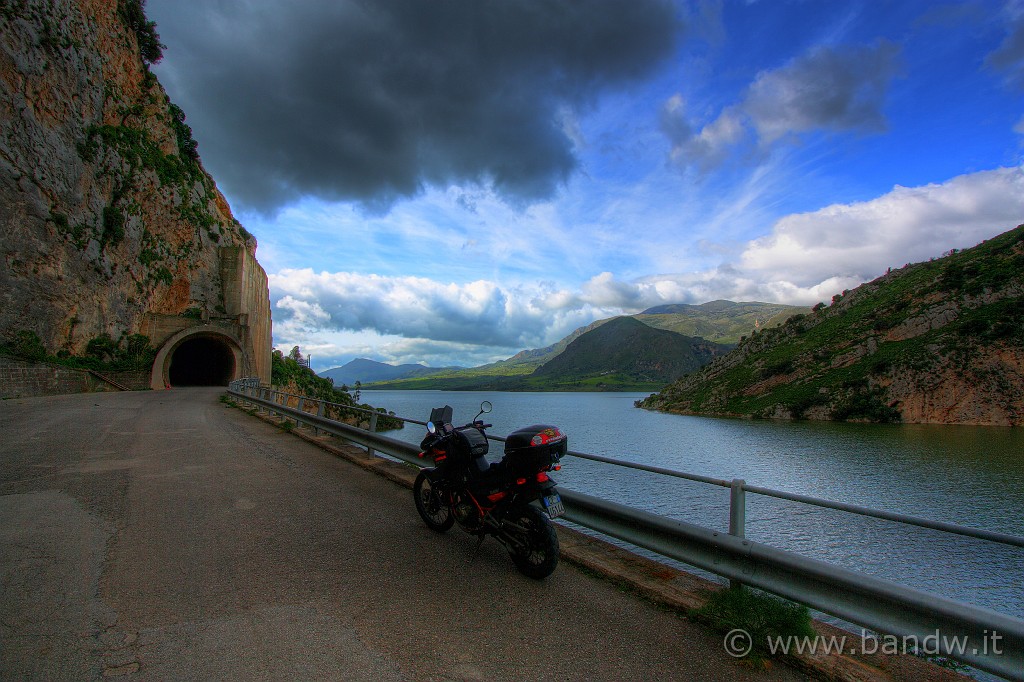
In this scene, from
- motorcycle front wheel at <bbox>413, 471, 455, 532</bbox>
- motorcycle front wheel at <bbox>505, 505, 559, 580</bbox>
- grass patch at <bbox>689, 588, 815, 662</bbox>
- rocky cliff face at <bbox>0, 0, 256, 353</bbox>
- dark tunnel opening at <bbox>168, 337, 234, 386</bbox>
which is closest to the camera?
grass patch at <bbox>689, 588, 815, 662</bbox>

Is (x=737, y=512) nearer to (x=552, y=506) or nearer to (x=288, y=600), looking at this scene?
(x=552, y=506)

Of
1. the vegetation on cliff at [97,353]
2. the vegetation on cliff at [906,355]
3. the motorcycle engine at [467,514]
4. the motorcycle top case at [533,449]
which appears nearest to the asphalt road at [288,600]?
the motorcycle engine at [467,514]

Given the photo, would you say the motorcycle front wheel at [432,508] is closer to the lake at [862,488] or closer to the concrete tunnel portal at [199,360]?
the lake at [862,488]

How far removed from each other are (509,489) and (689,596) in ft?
6.48

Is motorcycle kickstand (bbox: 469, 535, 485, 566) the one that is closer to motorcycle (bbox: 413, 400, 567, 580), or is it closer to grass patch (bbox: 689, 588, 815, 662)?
motorcycle (bbox: 413, 400, 567, 580)

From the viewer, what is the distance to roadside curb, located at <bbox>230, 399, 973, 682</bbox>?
3361 millimetres

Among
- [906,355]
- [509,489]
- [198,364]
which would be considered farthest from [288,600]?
[906,355]

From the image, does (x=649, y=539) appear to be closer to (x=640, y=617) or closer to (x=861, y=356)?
(x=640, y=617)

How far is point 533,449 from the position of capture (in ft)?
17.2

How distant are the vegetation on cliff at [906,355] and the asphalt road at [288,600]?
206 ft

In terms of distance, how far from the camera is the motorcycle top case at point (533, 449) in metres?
5.23

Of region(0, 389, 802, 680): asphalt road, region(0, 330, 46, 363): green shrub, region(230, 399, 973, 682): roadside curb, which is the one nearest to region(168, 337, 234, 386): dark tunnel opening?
region(0, 330, 46, 363): green shrub

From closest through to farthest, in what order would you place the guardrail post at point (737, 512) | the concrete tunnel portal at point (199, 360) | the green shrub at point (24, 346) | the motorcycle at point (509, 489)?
1. the guardrail post at point (737, 512)
2. the motorcycle at point (509, 489)
3. the green shrub at point (24, 346)
4. the concrete tunnel portal at point (199, 360)

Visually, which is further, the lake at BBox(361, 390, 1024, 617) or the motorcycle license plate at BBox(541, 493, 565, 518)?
the lake at BBox(361, 390, 1024, 617)
